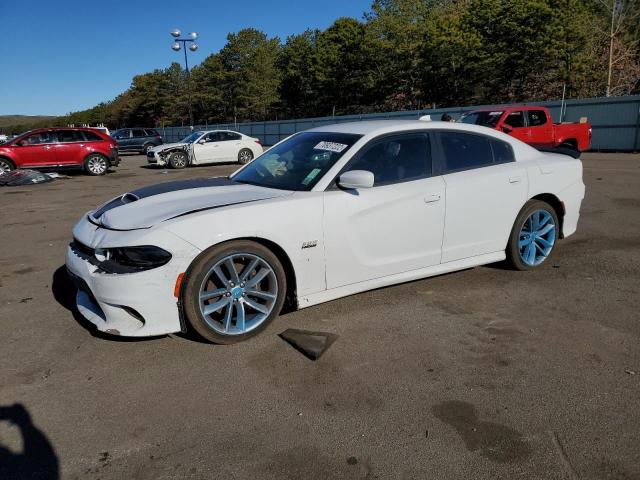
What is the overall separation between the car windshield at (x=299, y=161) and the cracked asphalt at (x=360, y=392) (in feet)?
3.65

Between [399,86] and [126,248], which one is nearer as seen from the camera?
[126,248]

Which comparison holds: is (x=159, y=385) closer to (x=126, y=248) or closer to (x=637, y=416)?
(x=126, y=248)

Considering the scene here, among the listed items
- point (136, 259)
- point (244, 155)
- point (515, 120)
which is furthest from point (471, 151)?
point (244, 155)

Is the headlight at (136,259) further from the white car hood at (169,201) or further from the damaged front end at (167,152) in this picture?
the damaged front end at (167,152)

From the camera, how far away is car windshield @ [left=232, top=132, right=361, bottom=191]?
13.1 ft

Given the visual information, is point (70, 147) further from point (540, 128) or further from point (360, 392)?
point (360, 392)

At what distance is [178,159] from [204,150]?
1.06 m

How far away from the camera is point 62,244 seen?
22.2 feet

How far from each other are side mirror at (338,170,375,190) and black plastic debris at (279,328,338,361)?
1121 mm

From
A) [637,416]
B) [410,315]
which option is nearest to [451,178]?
[410,315]

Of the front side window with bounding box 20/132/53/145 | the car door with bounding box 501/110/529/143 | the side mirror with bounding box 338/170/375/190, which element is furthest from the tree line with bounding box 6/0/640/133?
the side mirror with bounding box 338/170/375/190

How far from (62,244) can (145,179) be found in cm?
916

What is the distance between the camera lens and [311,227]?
3645 millimetres

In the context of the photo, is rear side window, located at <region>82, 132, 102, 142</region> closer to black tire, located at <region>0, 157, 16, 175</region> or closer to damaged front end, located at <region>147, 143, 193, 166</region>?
damaged front end, located at <region>147, 143, 193, 166</region>
